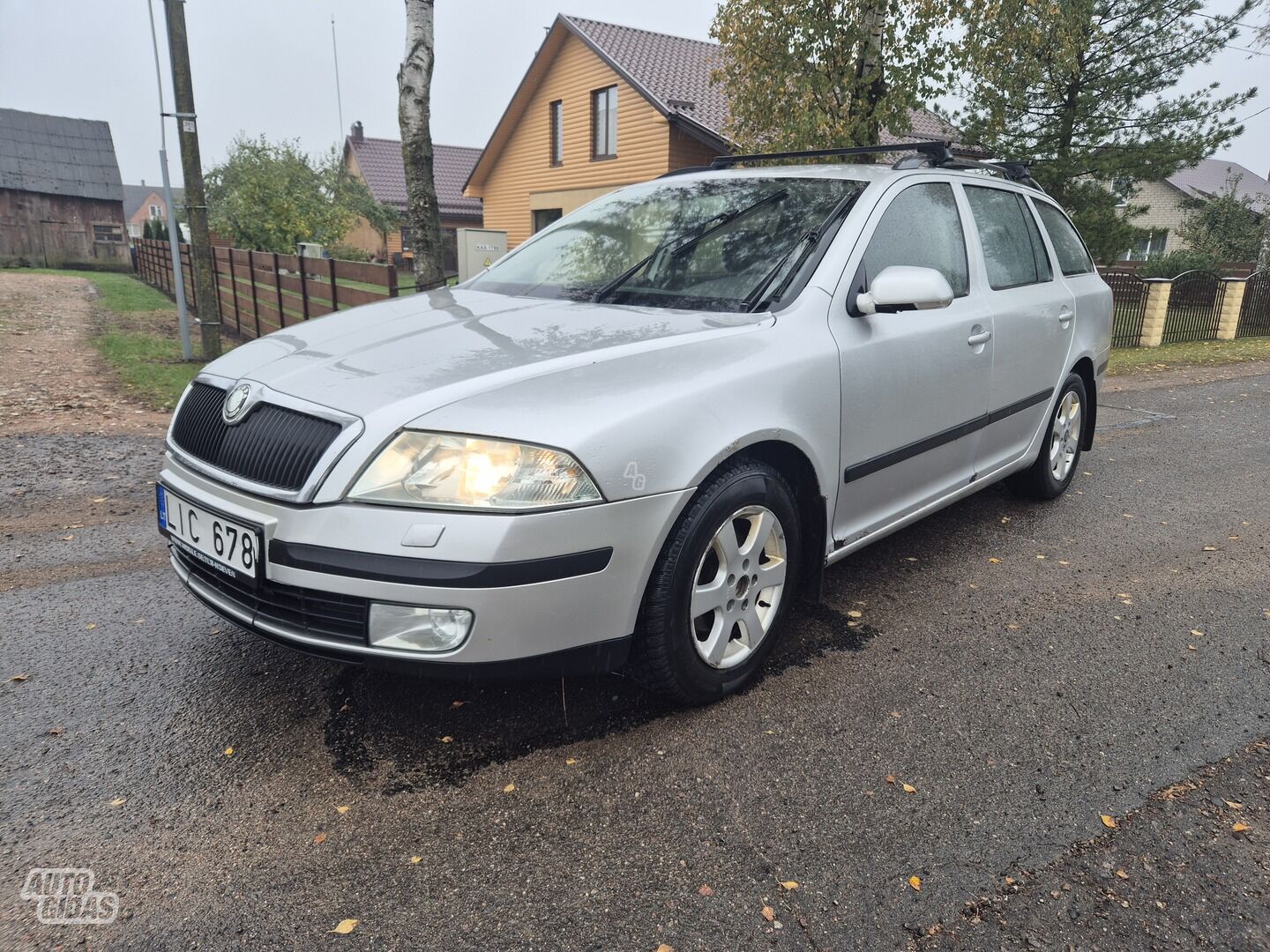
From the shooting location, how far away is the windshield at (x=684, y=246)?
3.23 m

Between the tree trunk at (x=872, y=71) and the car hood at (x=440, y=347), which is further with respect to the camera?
the tree trunk at (x=872, y=71)

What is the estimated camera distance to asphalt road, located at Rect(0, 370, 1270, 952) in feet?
6.55

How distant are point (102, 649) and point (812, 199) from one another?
10.4 feet

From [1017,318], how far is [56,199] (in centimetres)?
4853

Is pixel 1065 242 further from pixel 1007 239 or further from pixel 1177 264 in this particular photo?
pixel 1177 264

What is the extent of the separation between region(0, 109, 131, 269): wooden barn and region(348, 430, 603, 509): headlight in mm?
45911

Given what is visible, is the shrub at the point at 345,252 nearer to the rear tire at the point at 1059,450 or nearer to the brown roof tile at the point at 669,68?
the brown roof tile at the point at 669,68

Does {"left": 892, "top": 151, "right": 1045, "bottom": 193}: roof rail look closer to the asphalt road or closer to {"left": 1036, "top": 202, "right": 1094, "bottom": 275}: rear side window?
{"left": 1036, "top": 202, "right": 1094, "bottom": 275}: rear side window

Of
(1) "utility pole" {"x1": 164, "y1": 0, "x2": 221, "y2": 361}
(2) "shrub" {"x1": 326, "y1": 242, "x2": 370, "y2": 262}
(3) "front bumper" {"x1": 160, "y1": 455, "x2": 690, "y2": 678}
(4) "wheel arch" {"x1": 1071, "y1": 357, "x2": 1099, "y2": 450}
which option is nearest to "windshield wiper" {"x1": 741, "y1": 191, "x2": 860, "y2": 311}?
(3) "front bumper" {"x1": 160, "y1": 455, "x2": 690, "y2": 678}

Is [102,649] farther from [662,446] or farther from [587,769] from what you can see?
[662,446]

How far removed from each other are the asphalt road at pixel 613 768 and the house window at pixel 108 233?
4561 cm

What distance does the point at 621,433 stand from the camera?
233 cm

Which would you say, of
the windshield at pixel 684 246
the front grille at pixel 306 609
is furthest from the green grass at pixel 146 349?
the front grille at pixel 306 609

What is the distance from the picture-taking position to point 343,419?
2.33 metres
